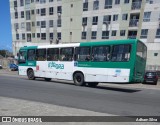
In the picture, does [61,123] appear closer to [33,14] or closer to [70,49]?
[70,49]

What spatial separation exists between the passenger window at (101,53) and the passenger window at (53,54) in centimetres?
358

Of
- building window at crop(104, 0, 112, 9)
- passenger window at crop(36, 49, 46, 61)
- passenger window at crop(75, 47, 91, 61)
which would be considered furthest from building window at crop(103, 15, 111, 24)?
passenger window at crop(75, 47, 91, 61)

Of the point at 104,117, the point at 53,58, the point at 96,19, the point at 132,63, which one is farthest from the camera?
the point at 96,19

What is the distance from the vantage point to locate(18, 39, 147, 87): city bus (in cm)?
1020

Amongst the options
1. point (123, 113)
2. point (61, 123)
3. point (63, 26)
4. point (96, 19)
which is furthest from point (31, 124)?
point (63, 26)

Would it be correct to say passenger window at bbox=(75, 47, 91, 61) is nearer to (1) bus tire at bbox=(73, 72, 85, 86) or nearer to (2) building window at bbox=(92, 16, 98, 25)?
(1) bus tire at bbox=(73, 72, 85, 86)

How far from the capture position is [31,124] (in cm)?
441

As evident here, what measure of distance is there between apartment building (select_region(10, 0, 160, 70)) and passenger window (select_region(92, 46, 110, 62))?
2259 centimetres

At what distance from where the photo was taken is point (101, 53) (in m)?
11.4

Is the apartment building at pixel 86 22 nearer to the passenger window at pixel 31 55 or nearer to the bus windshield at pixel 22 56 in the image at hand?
the bus windshield at pixel 22 56

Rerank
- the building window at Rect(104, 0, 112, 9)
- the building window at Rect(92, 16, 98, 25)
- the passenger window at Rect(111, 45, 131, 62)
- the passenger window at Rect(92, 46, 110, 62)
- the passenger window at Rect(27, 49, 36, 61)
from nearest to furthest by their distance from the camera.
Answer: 1. the passenger window at Rect(111, 45, 131, 62)
2. the passenger window at Rect(92, 46, 110, 62)
3. the passenger window at Rect(27, 49, 36, 61)
4. the building window at Rect(104, 0, 112, 9)
5. the building window at Rect(92, 16, 98, 25)

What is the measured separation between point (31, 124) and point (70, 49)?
8.96 metres

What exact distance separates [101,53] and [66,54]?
3.18 meters

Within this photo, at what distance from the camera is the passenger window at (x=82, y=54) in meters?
12.0
